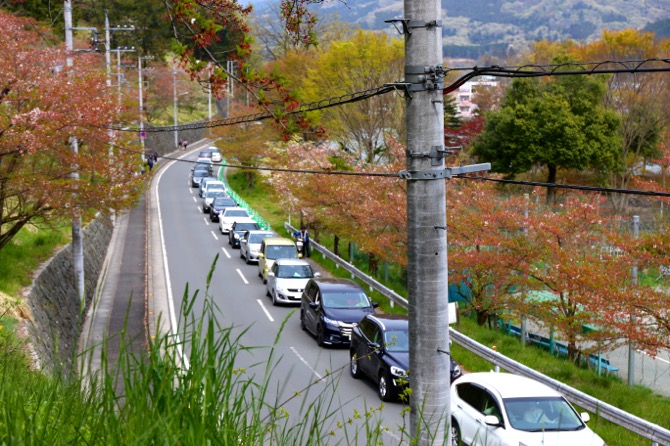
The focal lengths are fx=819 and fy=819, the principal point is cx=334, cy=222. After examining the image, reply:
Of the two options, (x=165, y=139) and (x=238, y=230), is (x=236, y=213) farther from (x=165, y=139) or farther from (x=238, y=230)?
(x=165, y=139)

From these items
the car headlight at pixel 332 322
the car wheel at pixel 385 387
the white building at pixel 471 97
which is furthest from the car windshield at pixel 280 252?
the car wheel at pixel 385 387

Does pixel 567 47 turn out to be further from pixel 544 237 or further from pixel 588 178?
pixel 544 237

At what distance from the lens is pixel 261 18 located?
6112cm

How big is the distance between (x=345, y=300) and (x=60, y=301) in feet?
25.9

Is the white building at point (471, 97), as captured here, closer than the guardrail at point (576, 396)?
No

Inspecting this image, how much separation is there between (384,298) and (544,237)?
25.4 ft

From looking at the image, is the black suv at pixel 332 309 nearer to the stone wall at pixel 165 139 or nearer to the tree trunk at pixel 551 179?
the tree trunk at pixel 551 179

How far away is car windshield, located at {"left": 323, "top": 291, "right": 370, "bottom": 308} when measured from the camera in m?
21.7

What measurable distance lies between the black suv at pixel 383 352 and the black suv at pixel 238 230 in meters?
19.8

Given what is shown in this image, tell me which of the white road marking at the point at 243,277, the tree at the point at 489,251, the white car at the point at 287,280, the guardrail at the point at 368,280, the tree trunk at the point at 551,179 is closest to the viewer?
the tree at the point at 489,251

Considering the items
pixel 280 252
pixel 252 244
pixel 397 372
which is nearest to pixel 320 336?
pixel 397 372

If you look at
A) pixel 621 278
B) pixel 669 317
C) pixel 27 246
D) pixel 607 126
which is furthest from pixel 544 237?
pixel 607 126

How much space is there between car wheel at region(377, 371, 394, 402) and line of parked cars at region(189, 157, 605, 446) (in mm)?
19

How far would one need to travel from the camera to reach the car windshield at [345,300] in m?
21.7
